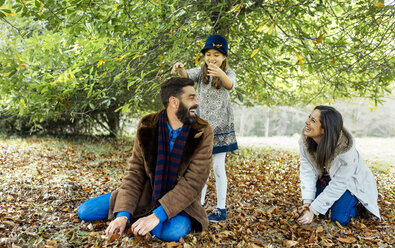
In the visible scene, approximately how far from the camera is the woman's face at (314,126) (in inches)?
116

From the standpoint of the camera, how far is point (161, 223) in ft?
7.55

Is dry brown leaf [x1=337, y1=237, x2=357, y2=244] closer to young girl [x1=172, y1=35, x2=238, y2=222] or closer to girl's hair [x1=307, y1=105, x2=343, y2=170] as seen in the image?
girl's hair [x1=307, y1=105, x2=343, y2=170]

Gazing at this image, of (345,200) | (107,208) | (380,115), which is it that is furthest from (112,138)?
(380,115)

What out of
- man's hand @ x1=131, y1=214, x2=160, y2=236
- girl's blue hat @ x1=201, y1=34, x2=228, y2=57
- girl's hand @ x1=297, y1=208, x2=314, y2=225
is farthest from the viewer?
girl's hand @ x1=297, y1=208, x2=314, y2=225

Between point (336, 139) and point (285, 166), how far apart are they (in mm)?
3461

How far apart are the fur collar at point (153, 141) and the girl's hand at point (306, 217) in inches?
59.3

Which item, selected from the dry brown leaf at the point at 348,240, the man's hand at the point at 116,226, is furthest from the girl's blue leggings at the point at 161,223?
the dry brown leaf at the point at 348,240

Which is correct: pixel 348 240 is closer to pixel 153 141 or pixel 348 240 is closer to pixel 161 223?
pixel 161 223

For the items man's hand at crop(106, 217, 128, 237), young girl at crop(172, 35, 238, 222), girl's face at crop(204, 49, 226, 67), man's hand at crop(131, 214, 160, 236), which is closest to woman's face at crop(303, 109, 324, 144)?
young girl at crop(172, 35, 238, 222)

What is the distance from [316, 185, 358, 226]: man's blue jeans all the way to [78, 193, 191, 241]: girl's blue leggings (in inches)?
66.6

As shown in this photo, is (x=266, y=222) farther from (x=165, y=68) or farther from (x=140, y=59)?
(x=140, y=59)

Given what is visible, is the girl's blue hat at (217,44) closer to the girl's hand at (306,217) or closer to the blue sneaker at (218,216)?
the blue sneaker at (218,216)

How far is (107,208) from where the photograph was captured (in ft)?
8.53

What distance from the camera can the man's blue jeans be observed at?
2.98 metres
